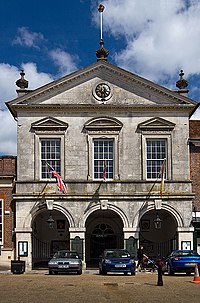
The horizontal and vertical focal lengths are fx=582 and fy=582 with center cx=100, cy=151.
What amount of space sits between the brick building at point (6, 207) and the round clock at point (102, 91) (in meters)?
6.21

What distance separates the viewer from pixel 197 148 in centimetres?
3441

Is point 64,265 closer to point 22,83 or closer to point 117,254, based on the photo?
point 117,254

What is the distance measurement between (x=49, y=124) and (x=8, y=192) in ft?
15.4

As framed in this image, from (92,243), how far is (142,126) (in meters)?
8.51

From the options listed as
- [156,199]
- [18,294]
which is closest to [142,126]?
[156,199]

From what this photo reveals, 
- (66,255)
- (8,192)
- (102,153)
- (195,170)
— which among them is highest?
(102,153)

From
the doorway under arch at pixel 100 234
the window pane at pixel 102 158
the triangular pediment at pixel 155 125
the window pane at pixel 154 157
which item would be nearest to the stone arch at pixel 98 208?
the window pane at pixel 102 158

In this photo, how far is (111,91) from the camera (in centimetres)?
3419

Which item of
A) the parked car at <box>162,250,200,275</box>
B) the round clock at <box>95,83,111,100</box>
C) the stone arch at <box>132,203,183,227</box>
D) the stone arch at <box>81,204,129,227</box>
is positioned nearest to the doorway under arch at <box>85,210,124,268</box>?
the stone arch at <box>81,204,129,227</box>

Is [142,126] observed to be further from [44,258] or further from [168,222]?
[44,258]

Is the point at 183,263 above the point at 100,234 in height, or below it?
below

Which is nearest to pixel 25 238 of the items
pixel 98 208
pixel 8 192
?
pixel 8 192

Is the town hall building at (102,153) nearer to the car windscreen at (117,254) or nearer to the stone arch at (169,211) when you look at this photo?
the stone arch at (169,211)

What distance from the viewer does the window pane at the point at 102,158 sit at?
110ft
